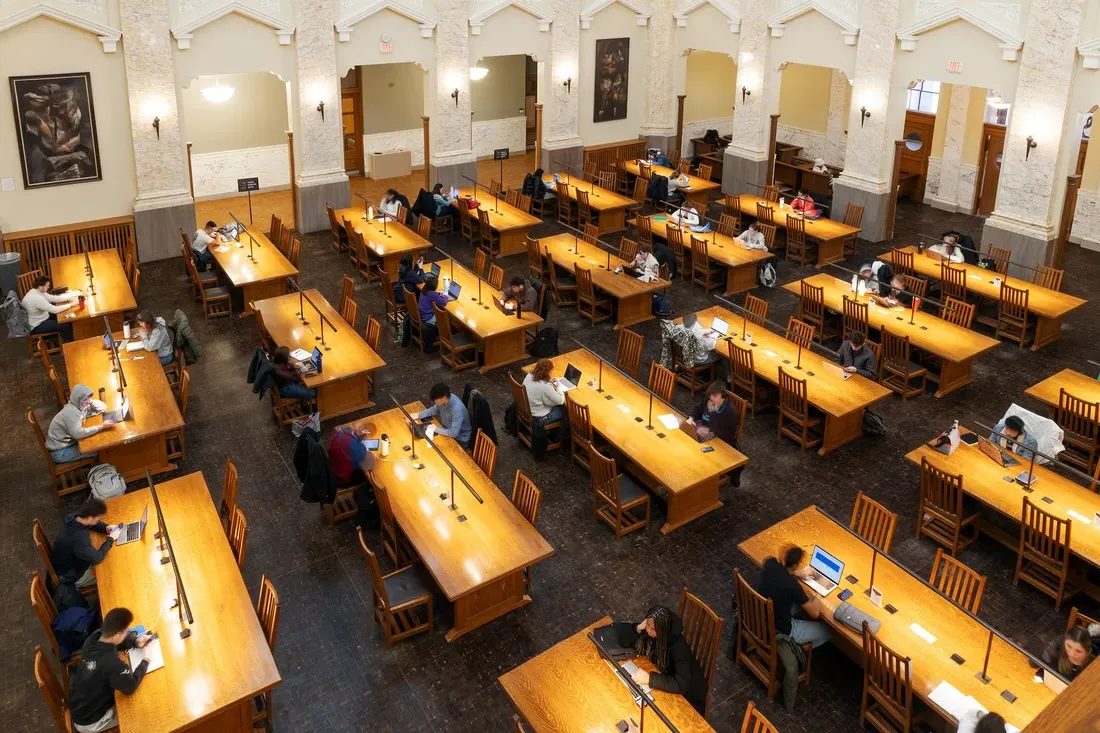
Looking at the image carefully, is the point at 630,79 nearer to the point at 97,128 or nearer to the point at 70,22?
the point at 97,128

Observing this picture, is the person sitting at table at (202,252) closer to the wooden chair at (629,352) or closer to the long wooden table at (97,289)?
the long wooden table at (97,289)

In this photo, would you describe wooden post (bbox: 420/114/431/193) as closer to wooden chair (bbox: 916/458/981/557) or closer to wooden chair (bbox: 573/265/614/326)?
wooden chair (bbox: 573/265/614/326)

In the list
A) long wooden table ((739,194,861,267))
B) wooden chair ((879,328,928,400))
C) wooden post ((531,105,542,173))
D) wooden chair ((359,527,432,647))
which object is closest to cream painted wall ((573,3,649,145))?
wooden post ((531,105,542,173))

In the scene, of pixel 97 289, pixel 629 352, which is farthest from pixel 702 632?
pixel 97 289

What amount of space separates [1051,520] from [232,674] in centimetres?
656

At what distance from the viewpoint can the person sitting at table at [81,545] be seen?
6.89 meters

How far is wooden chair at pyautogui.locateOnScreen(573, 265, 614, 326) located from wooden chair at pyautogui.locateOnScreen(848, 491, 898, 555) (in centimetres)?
626

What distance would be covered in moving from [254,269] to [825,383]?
8310 mm

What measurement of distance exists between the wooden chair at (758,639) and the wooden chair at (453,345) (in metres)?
5.88

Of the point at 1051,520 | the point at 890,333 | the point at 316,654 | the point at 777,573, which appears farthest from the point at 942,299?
the point at 316,654

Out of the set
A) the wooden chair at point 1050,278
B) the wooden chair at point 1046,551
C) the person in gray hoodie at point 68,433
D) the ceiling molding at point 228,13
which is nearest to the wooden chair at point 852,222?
the wooden chair at point 1050,278

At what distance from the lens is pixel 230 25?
611 inches

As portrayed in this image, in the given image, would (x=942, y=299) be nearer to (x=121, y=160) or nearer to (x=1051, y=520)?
(x=1051, y=520)

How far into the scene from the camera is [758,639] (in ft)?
22.3
